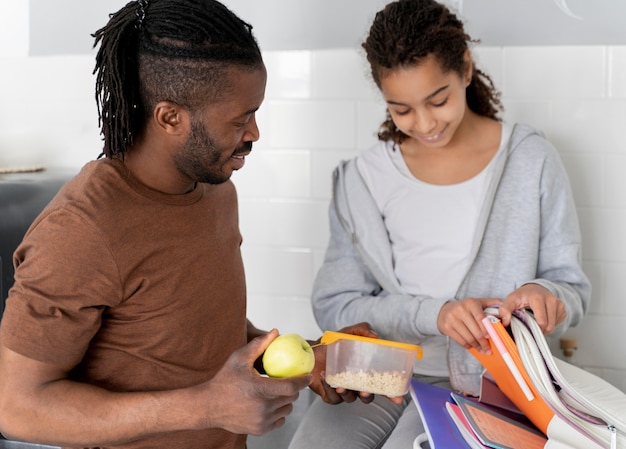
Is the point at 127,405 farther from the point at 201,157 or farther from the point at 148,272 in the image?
the point at 201,157

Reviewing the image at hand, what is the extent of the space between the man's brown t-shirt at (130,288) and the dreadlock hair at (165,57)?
89 millimetres

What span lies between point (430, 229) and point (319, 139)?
1.50 ft

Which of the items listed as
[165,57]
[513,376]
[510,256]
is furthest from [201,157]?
[510,256]

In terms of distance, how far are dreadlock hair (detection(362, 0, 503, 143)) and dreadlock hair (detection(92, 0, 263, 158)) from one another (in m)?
0.44

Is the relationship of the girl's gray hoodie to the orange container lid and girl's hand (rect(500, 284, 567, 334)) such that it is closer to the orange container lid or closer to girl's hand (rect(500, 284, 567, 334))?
girl's hand (rect(500, 284, 567, 334))

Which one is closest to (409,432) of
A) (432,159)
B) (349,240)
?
(349,240)

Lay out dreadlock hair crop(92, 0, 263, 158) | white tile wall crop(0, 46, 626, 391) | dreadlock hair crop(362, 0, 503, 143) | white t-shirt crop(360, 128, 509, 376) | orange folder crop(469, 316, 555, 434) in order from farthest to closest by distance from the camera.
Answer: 1. white tile wall crop(0, 46, 626, 391)
2. white t-shirt crop(360, 128, 509, 376)
3. dreadlock hair crop(362, 0, 503, 143)
4. orange folder crop(469, 316, 555, 434)
5. dreadlock hair crop(92, 0, 263, 158)

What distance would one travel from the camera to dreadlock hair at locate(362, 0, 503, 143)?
153 centimetres

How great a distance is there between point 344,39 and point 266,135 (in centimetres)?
30

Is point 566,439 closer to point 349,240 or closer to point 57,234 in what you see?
point 349,240

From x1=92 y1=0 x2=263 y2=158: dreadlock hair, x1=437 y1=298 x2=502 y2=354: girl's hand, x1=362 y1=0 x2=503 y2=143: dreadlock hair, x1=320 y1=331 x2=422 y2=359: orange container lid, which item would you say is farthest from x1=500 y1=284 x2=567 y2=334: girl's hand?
x1=92 y1=0 x2=263 y2=158: dreadlock hair

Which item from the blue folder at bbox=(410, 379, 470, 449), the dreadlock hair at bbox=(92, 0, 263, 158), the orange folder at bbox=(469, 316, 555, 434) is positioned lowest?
the blue folder at bbox=(410, 379, 470, 449)

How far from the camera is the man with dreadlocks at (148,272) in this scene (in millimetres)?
1038

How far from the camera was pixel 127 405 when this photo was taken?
1060 mm
